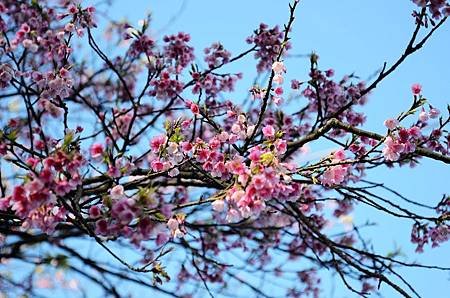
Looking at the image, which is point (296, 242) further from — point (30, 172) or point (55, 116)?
point (30, 172)

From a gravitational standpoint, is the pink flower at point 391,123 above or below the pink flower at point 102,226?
above

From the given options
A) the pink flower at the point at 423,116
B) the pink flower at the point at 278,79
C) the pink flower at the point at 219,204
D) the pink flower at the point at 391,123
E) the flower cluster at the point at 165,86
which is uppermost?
the flower cluster at the point at 165,86

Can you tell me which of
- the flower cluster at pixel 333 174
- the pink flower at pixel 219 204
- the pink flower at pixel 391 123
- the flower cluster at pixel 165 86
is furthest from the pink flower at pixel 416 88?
the flower cluster at pixel 165 86

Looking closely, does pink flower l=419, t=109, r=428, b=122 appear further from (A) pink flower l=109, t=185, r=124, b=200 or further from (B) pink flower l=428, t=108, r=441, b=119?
(A) pink flower l=109, t=185, r=124, b=200

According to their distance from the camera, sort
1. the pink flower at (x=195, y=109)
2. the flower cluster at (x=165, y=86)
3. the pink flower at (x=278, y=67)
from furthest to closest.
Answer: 1. the flower cluster at (x=165, y=86)
2. the pink flower at (x=195, y=109)
3. the pink flower at (x=278, y=67)

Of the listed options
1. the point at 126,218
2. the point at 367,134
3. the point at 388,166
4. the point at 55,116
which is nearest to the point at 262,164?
the point at 126,218

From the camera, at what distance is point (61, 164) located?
222 centimetres

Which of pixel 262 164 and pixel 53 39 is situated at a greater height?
pixel 53 39

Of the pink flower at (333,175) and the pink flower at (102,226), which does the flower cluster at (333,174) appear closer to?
the pink flower at (333,175)

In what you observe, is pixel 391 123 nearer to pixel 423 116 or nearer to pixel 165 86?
pixel 423 116

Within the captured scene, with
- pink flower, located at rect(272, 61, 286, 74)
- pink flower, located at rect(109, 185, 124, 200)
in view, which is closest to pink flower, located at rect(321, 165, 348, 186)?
pink flower, located at rect(272, 61, 286, 74)

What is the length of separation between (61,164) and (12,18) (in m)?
3.54

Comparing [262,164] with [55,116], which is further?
[55,116]

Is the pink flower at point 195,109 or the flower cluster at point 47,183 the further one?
the pink flower at point 195,109
